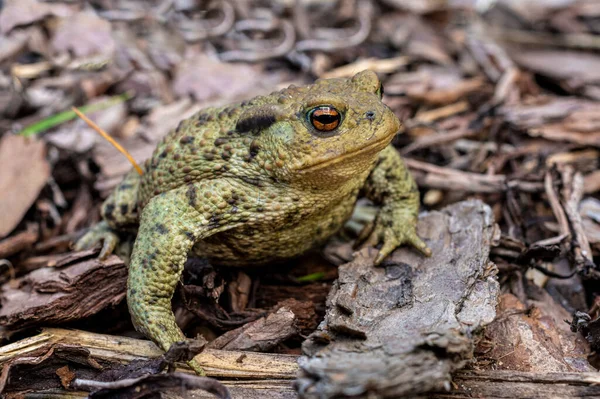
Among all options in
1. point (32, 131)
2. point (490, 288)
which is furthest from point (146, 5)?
point (490, 288)

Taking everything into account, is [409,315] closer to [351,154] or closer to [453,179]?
[351,154]

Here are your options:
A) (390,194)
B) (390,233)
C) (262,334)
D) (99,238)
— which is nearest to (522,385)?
(390,233)

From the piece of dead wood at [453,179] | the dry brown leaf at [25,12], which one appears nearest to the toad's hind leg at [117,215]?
the piece of dead wood at [453,179]

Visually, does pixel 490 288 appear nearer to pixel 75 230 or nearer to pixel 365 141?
pixel 365 141

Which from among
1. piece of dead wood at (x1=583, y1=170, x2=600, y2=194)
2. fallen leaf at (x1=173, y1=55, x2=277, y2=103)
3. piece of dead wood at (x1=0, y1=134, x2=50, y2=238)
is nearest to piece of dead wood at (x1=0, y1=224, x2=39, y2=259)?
piece of dead wood at (x1=0, y1=134, x2=50, y2=238)

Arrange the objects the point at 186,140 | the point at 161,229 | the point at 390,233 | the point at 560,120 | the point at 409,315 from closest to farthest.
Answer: the point at 409,315 < the point at 161,229 < the point at 186,140 < the point at 390,233 < the point at 560,120
